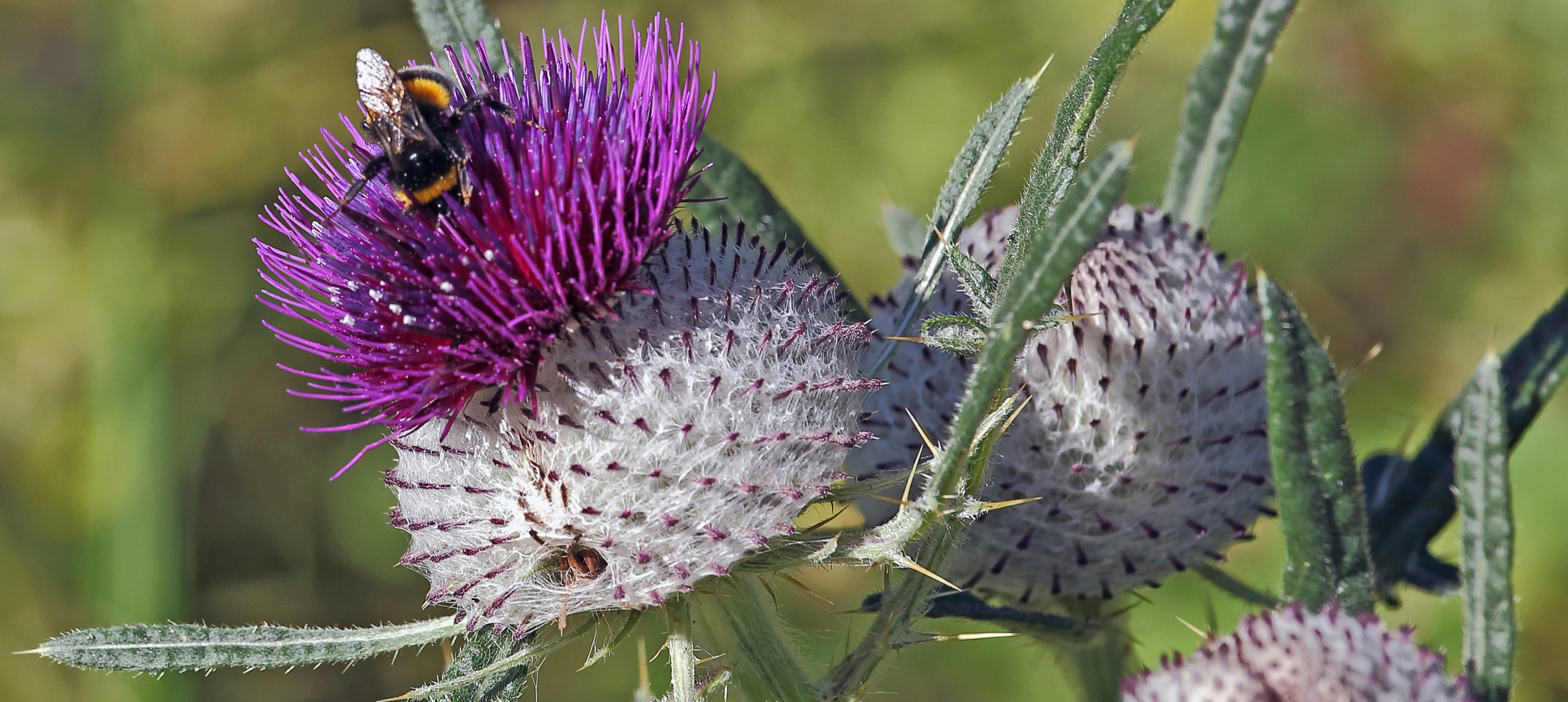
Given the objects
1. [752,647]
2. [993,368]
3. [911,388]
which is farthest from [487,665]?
[993,368]

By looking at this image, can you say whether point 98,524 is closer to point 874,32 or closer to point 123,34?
point 123,34

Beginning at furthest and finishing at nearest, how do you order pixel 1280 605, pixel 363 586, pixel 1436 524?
pixel 363 586 → pixel 1436 524 → pixel 1280 605

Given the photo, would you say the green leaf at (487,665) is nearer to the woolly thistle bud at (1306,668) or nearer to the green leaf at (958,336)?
the green leaf at (958,336)

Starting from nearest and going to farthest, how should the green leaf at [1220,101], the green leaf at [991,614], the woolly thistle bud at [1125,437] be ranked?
the green leaf at [991,614], the woolly thistle bud at [1125,437], the green leaf at [1220,101]

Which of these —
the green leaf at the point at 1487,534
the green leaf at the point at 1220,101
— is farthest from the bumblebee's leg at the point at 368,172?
the green leaf at the point at 1487,534

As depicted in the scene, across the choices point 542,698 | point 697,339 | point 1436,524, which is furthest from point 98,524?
point 1436,524
